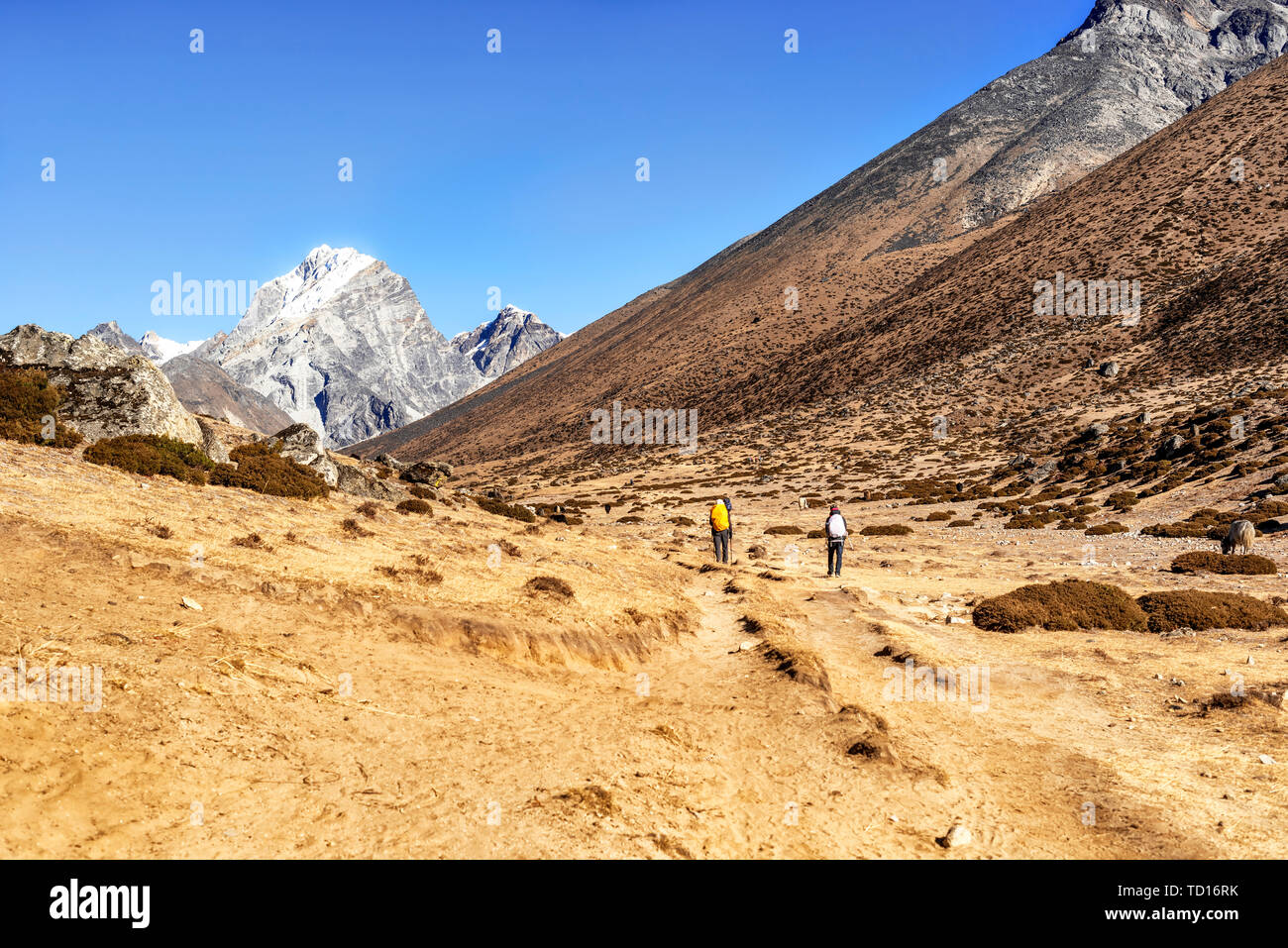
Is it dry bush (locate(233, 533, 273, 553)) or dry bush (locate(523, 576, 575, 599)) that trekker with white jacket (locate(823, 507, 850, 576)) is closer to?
dry bush (locate(523, 576, 575, 599))

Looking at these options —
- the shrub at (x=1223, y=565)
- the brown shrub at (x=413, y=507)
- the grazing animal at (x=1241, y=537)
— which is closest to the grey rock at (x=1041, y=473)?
the grazing animal at (x=1241, y=537)

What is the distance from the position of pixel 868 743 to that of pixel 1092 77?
201 metres

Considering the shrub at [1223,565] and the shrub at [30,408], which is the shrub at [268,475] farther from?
the shrub at [1223,565]

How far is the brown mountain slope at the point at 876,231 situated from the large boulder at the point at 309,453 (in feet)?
244

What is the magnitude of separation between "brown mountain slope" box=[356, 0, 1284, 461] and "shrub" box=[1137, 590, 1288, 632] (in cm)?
8092

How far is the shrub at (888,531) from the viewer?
101ft

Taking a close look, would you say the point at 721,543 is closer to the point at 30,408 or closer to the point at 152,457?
the point at 152,457

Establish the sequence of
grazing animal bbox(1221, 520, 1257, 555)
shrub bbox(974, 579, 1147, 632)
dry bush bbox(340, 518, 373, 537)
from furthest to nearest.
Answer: grazing animal bbox(1221, 520, 1257, 555) → dry bush bbox(340, 518, 373, 537) → shrub bbox(974, 579, 1147, 632)

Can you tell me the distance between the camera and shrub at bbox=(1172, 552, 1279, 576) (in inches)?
703

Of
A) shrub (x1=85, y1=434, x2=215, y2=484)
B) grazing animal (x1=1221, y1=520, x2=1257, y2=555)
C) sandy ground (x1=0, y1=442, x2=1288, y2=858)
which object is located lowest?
sandy ground (x1=0, y1=442, x2=1288, y2=858)

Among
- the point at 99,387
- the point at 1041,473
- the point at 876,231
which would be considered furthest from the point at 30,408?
the point at 876,231

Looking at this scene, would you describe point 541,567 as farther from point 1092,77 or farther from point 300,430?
point 1092,77

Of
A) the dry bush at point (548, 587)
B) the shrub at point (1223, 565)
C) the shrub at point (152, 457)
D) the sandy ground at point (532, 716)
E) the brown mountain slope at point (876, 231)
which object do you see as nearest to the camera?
the sandy ground at point (532, 716)

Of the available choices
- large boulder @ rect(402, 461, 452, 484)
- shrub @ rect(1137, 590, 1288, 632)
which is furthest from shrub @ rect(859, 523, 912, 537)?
large boulder @ rect(402, 461, 452, 484)
